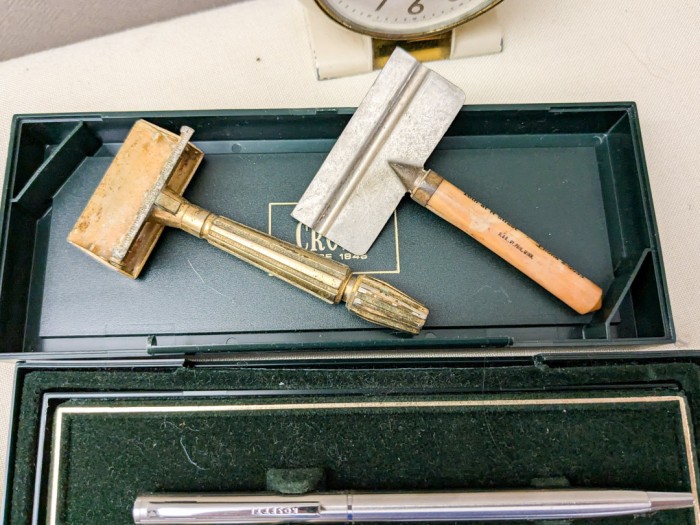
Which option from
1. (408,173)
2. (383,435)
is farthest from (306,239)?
(383,435)

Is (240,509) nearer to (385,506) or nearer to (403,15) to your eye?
(385,506)

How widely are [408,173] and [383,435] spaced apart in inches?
17.7

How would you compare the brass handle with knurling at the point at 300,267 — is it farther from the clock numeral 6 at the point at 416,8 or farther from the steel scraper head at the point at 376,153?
the clock numeral 6 at the point at 416,8

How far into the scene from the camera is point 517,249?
3.32 feet

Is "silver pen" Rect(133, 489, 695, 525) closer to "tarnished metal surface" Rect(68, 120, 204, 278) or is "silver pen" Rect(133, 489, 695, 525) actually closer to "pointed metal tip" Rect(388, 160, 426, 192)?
"tarnished metal surface" Rect(68, 120, 204, 278)

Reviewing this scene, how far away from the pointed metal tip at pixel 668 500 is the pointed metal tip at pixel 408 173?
622mm

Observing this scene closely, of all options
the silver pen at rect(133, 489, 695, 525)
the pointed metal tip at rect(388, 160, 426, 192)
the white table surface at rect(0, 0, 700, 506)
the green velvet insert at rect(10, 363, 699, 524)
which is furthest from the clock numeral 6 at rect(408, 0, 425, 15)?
the silver pen at rect(133, 489, 695, 525)

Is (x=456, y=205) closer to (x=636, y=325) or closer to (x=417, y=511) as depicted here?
(x=636, y=325)

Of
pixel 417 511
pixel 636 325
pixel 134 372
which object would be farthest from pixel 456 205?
pixel 134 372

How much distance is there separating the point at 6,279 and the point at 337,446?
627 millimetres

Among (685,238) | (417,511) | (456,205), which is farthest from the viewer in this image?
(685,238)

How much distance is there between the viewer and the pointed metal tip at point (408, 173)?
3.41 ft

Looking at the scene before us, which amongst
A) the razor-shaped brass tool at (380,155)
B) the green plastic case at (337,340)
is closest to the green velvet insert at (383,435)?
the green plastic case at (337,340)

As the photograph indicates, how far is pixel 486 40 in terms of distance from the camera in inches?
47.0
